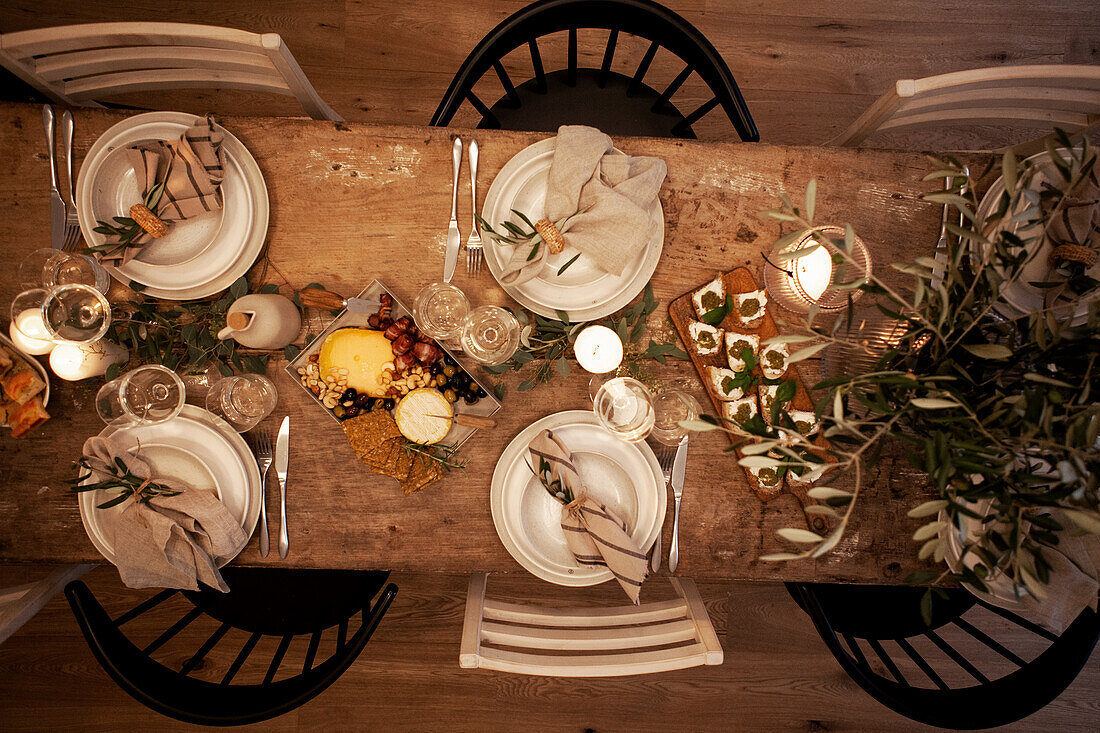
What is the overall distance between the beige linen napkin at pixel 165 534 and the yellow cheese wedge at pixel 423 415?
1.39 feet

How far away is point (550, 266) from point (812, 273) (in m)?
0.57

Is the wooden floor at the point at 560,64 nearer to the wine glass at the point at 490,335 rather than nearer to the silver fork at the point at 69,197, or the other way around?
the silver fork at the point at 69,197

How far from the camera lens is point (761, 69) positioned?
237 centimetres

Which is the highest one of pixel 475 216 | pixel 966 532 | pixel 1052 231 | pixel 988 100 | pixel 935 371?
pixel 988 100

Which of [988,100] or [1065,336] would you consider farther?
[988,100]

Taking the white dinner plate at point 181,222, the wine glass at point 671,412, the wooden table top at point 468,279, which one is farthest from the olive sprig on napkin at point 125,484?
the wine glass at point 671,412

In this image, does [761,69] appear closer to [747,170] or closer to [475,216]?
[747,170]

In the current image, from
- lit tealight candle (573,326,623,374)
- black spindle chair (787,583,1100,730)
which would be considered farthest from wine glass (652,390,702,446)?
black spindle chair (787,583,1100,730)

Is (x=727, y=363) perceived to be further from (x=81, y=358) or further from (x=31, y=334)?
(x=31, y=334)

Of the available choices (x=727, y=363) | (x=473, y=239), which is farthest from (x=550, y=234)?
(x=727, y=363)

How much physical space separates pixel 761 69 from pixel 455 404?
2045 millimetres

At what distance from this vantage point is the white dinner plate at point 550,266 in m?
1.22

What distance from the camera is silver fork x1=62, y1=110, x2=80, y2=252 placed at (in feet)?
4.03

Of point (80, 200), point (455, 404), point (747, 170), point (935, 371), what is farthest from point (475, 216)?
point (935, 371)
